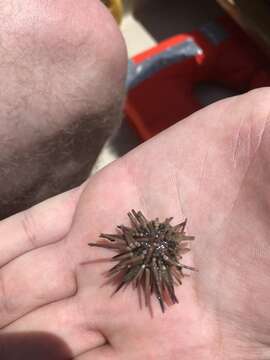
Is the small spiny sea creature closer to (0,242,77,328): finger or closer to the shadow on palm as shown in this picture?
the shadow on palm

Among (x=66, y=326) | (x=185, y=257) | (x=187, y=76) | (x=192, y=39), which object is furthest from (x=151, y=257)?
(x=192, y=39)

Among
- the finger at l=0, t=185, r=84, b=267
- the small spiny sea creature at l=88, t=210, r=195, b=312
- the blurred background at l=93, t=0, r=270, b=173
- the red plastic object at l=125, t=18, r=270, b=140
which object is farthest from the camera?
the red plastic object at l=125, t=18, r=270, b=140

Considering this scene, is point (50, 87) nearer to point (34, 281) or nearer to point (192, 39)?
point (34, 281)

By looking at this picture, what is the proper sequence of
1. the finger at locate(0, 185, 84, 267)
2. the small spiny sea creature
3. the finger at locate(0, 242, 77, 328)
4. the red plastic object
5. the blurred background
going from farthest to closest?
the red plastic object → the blurred background → the finger at locate(0, 185, 84, 267) → the finger at locate(0, 242, 77, 328) → the small spiny sea creature

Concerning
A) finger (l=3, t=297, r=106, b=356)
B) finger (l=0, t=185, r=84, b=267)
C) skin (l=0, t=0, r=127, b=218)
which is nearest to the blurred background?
skin (l=0, t=0, r=127, b=218)

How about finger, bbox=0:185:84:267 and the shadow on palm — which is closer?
the shadow on palm

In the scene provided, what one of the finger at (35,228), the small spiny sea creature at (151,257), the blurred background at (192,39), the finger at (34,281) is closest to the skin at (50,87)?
the finger at (35,228)

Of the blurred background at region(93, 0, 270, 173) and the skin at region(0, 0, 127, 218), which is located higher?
the skin at region(0, 0, 127, 218)
